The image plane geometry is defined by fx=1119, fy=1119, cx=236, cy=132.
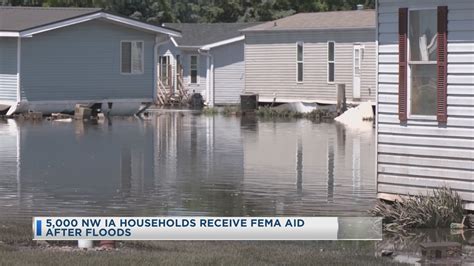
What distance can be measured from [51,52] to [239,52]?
12228 millimetres

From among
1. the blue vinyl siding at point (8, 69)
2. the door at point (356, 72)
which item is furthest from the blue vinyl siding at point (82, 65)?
the door at point (356, 72)

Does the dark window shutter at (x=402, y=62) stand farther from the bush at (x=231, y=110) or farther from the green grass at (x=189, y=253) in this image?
the bush at (x=231, y=110)

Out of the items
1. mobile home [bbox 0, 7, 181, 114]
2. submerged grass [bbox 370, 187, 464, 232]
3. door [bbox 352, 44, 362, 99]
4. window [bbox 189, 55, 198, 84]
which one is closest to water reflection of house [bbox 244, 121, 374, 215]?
submerged grass [bbox 370, 187, 464, 232]

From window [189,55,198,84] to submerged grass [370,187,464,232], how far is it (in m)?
42.0

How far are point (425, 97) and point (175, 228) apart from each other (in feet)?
21.3

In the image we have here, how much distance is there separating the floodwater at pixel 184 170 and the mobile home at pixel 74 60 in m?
3.86

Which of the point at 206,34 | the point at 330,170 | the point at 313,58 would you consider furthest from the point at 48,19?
the point at 330,170

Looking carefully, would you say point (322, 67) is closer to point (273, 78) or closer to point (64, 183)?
point (273, 78)

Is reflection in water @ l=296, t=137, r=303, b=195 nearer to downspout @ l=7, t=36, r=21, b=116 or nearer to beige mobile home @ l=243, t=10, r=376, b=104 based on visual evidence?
beige mobile home @ l=243, t=10, r=376, b=104

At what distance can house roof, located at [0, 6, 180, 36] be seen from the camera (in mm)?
43969

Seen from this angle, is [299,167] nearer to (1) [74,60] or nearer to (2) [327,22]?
(1) [74,60]

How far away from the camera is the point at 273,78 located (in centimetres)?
4984

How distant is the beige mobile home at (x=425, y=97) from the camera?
15.9 m

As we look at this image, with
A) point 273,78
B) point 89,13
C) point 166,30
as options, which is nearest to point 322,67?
point 273,78
